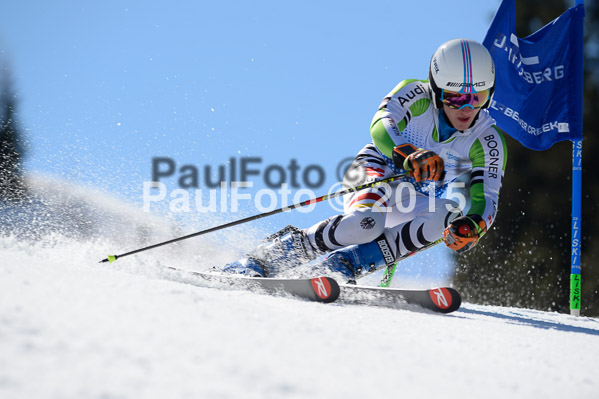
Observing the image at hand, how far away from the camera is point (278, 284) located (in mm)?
3477

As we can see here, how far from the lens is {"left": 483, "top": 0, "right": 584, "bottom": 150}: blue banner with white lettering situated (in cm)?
633

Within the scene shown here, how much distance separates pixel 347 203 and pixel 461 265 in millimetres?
9133

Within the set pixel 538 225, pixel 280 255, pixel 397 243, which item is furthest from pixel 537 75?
pixel 538 225

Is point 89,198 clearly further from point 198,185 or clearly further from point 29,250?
point 29,250

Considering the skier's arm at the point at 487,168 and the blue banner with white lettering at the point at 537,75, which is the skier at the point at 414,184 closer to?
the skier's arm at the point at 487,168

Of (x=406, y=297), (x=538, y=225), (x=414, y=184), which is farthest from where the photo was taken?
(x=538, y=225)

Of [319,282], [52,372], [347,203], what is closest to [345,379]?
[52,372]

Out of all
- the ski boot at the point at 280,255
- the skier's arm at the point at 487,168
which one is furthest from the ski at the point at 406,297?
the skier's arm at the point at 487,168

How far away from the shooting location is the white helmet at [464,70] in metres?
4.02

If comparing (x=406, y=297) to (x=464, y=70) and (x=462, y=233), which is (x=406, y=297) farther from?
(x=464, y=70)

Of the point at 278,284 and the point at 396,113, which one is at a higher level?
the point at 396,113

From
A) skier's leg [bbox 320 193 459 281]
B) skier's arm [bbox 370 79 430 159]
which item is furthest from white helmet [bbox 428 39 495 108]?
skier's leg [bbox 320 193 459 281]

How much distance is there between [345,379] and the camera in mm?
1506

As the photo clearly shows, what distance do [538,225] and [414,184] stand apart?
384 inches
